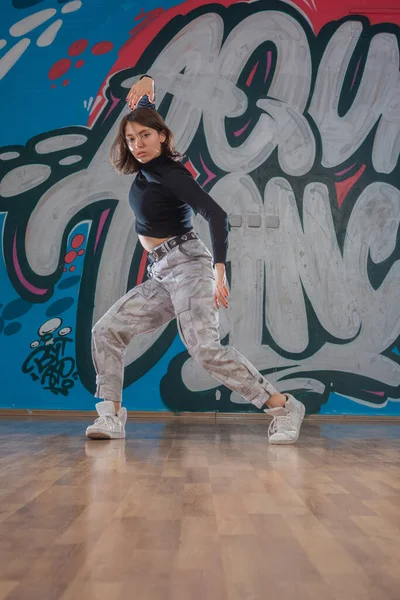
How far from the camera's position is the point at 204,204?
9.91 ft

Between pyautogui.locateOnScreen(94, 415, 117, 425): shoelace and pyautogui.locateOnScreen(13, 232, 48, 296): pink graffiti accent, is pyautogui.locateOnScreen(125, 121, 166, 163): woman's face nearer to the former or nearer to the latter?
pyautogui.locateOnScreen(94, 415, 117, 425): shoelace

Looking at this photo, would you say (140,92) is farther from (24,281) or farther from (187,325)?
(24,281)

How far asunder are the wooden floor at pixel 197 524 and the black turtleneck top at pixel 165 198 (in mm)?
940

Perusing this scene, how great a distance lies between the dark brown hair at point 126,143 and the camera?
3164mm

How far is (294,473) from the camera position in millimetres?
2289

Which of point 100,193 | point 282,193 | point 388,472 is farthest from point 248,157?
point 388,472

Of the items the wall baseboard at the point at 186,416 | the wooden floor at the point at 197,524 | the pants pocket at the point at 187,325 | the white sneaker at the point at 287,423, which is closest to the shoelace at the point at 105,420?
the wooden floor at the point at 197,524

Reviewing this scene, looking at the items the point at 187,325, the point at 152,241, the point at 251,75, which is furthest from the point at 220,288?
the point at 251,75

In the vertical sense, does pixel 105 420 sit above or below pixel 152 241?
below

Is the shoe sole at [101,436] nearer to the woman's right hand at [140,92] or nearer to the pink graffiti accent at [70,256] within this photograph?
the woman's right hand at [140,92]

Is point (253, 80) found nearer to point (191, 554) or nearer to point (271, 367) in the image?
point (271, 367)

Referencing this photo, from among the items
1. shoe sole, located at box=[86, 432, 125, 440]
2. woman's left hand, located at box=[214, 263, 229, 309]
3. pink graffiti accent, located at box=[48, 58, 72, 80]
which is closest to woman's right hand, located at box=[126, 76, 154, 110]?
woman's left hand, located at box=[214, 263, 229, 309]

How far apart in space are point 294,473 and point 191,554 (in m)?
1.08

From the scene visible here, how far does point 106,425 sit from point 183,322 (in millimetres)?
562
